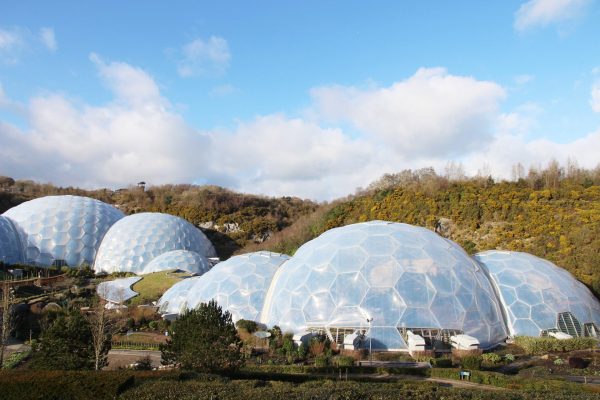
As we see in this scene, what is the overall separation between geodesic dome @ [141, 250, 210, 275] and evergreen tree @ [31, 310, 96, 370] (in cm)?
2483

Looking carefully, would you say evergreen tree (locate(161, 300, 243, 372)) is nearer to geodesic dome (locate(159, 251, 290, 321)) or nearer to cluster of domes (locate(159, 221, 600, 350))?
cluster of domes (locate(159, 221, 600, 350))

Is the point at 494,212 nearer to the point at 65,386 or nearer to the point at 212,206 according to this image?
the point at 65,386

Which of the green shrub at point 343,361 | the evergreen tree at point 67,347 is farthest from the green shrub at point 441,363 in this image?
the evergreen tree at point 67,347

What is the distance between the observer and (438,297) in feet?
64.1

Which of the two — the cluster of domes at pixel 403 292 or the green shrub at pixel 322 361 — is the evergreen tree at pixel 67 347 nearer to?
the green shrub at pixel 322 361

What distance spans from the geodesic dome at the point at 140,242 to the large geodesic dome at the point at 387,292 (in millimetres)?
24900

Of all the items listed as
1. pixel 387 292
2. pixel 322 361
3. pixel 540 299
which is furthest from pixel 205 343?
pixel 540 299

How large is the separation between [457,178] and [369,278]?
24.5 m

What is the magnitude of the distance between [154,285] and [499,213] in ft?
91.8

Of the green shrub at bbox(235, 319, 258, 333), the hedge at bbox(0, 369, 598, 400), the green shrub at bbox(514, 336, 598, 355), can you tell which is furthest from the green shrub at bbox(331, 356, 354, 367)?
the green shrub at bbox(514, 336, 598, 355)

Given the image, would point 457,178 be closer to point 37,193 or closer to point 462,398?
point 462,398

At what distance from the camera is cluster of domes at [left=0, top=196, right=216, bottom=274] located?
4123 cm

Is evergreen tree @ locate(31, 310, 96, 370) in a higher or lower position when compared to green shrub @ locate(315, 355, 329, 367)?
higher

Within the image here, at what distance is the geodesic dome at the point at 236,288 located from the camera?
A: 2291 centimetres
